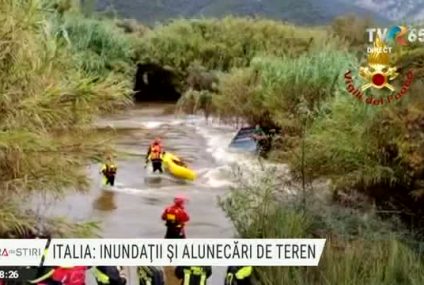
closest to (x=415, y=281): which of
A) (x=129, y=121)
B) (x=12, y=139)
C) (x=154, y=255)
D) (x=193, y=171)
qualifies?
(x=154, y=255)

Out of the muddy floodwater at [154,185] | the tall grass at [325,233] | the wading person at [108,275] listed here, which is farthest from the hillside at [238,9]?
the wading person at [108,275]

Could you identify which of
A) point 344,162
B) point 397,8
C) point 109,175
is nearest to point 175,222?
point 344,162

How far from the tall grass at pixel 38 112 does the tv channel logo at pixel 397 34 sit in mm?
1742

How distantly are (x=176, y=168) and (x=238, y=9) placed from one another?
101 inches

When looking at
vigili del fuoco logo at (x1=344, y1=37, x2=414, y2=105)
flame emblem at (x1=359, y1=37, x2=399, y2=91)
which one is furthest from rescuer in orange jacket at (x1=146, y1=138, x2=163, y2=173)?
flame emblem at (x1=359, y1=37, x2=399, y2=91)

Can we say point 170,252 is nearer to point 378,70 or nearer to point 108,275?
point 108,275

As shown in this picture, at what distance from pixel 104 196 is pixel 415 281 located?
13.7 feet

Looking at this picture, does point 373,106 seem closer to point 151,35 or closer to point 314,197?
point 314,197

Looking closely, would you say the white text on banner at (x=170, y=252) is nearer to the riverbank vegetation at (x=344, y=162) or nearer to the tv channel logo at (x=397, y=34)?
the riverbank vegetation at (x=344, y=162)

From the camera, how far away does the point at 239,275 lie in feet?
14.2

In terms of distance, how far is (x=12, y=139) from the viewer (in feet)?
13.5

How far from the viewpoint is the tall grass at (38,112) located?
418cm

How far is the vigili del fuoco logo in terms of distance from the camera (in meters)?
5.19

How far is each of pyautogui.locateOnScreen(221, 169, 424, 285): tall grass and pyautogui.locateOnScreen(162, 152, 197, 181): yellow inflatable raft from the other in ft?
6.38
